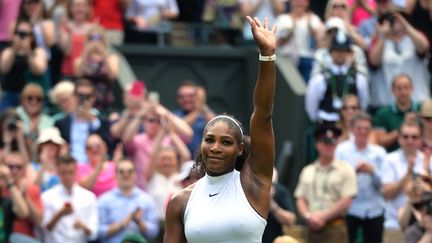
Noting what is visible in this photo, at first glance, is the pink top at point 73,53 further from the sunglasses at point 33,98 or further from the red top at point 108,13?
the sunglasses at point 33,98

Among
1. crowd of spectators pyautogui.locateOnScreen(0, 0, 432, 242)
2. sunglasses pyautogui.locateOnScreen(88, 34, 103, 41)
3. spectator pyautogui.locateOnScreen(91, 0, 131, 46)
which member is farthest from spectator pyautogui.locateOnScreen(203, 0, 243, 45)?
sunglasses pyautogui.locateOnScreen(88, 34, 103, 41)

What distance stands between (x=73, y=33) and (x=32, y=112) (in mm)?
1595

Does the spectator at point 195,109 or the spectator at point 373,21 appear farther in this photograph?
the spectator at point 373,21

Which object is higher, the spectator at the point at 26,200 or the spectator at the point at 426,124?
the spectator at the point at 426,124

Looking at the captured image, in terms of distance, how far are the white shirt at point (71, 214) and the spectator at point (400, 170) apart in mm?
2889

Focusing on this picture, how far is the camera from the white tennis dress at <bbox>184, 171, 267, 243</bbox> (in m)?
6.95

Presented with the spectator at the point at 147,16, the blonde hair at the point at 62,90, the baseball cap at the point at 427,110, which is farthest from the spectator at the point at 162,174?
the spectator at the point at 147,16

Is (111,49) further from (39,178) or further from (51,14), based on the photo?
(39,178)

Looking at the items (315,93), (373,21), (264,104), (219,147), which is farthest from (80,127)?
(264,104)

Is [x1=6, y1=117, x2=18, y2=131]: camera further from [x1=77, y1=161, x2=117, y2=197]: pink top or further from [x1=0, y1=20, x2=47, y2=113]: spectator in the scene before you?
[x1=0, y1=20, x2=47, y2=113]: spectator

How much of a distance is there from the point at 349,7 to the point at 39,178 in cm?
524

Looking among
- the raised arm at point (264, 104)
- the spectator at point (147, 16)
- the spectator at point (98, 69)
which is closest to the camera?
the raised arm at point (264, 104)

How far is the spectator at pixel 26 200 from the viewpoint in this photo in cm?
1220

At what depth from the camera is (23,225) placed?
12258 mm
